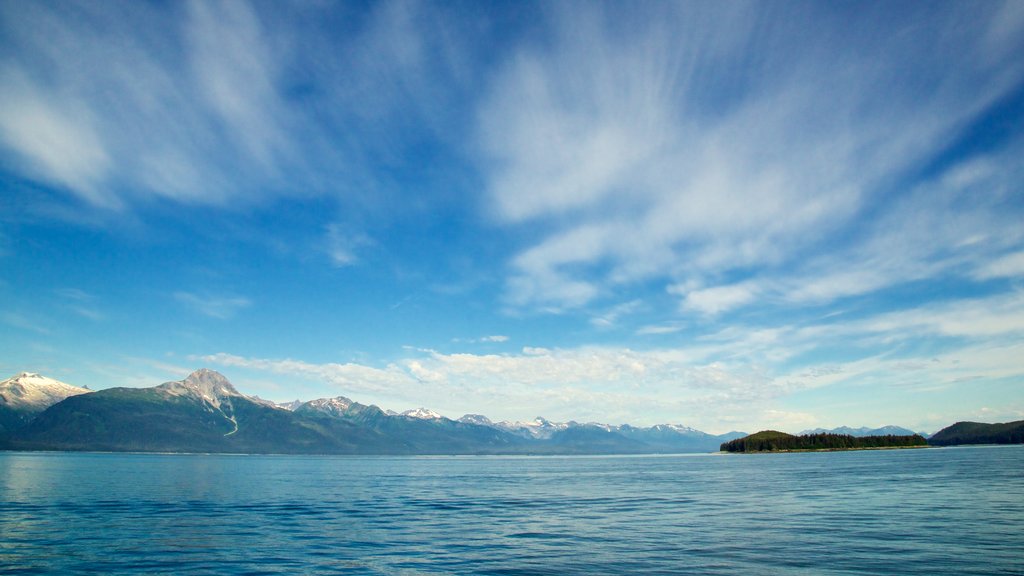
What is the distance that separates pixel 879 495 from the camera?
72.4 m

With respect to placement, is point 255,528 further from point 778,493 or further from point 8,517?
point 778,493

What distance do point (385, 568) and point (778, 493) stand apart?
65.7 meters

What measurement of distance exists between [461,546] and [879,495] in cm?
6109

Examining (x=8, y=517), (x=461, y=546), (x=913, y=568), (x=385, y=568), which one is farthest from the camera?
(x=8, y=517)

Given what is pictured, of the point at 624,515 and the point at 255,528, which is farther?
the point at 624,515

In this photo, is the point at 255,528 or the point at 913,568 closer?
the point at 913,568

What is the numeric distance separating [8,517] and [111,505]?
14631 millimetres

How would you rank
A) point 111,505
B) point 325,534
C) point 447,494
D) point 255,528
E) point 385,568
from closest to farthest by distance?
1. point 385,568
2. point 325,534
3. point 255,528
4. point 111,505
5. point 447,494

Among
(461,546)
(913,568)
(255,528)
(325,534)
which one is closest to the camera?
(913,568)

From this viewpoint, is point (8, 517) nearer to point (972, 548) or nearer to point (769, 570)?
point (769, 570)

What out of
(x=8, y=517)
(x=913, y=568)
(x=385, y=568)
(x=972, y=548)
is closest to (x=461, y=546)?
(x=385, y=568)

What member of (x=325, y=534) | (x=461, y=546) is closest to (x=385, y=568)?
(x=461, y=546)

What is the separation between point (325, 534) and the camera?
162 ft

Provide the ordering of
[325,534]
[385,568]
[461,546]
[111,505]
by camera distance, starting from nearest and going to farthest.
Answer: [385,568] → [461,546] → [325,534] → [111,505]
